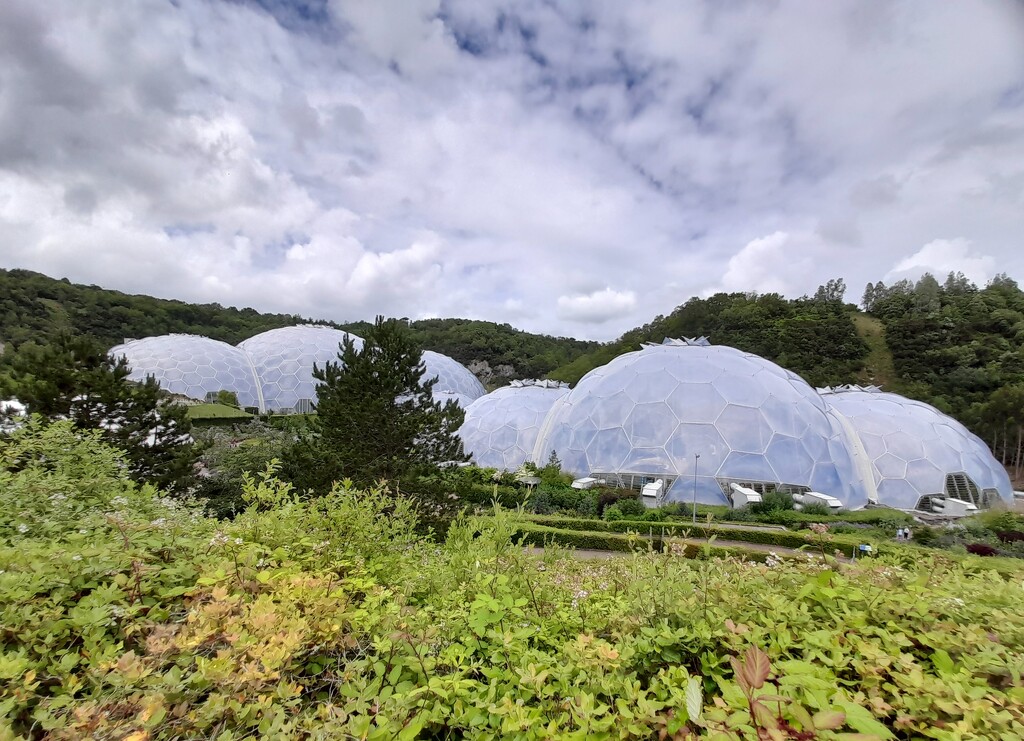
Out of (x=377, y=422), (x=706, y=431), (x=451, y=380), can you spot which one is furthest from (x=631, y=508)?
(x=451, y=380)

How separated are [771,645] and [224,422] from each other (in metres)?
35.7

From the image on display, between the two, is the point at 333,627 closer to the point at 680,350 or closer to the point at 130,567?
the point at 130,567

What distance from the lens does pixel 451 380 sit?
1786 inches

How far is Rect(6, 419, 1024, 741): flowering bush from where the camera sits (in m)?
1.28

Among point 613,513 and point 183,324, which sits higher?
point 183,324

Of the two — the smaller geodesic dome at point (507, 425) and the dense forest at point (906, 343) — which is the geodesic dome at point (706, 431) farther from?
the dense forest at point (906, 343)

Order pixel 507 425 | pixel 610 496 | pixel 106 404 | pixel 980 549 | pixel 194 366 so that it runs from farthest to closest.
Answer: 1. pixel 194 366
2. pixel 507 425
3. pixel 610 496
4. pixel 980 549
5. pixel 106 404

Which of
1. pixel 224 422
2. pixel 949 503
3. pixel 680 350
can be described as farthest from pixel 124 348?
pixel 949 503

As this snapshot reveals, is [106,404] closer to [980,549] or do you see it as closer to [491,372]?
[980,549]

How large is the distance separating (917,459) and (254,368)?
164ft

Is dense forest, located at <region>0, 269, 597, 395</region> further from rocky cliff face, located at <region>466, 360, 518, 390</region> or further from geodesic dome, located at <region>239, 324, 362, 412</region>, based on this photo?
geodesic dome, located at <region>239, 324, 362, 412</region>

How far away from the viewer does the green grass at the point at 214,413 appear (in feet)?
92.4

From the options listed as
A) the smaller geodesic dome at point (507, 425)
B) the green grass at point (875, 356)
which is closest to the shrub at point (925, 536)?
the smaller geodesic dome at point (507, 425)

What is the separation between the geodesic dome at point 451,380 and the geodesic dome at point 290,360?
796 cm
